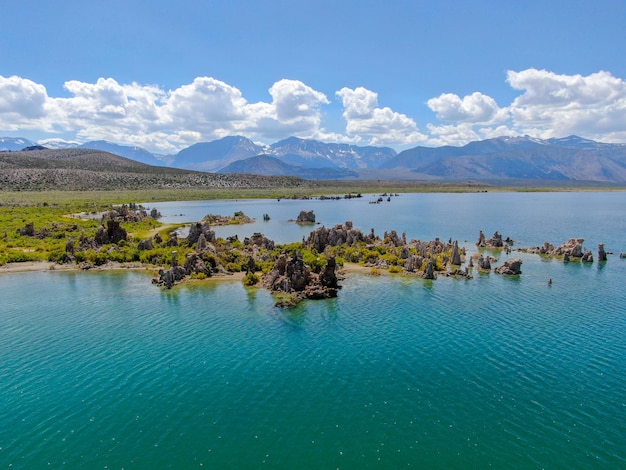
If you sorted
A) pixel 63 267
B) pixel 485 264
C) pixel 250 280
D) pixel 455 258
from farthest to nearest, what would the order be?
pixel 455 258 < pixel 63 267 < pixel 485 264 < pixel 250 280

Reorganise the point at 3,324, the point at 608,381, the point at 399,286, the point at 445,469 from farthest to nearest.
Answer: the point at 399,286, the point at 3,324, the point at 608,381, the point at 445,469

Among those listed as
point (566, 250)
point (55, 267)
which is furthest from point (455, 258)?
point (55, 267)

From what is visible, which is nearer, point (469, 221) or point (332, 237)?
point (332, 237)

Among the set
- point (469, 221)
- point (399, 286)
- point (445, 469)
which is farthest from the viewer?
point (469, 221)

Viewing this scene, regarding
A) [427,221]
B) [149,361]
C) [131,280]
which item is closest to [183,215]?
[427,221]

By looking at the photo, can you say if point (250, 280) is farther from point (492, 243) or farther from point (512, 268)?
point (492, 243)

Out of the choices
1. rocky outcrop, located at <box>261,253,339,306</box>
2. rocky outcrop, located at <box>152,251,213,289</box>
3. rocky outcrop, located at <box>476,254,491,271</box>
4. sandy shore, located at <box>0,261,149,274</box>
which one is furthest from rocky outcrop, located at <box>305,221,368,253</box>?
sandy shore, located at <box>0,261,149,274</box>

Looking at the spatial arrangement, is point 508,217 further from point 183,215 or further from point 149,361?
point 149,361

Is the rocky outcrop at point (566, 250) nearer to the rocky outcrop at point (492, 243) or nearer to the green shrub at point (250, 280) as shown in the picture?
the rocky outcrop at point (492, 243)
